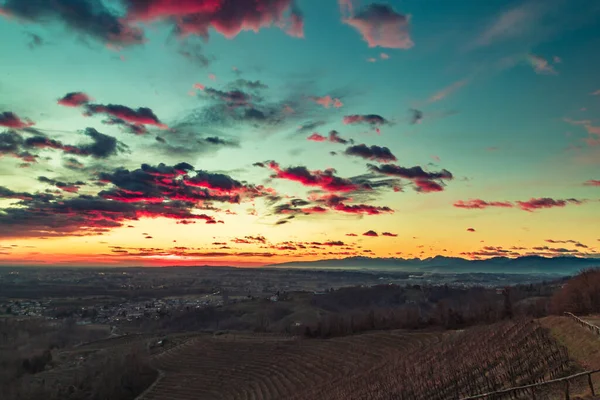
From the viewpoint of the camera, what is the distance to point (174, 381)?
10594 cm

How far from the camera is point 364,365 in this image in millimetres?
91000

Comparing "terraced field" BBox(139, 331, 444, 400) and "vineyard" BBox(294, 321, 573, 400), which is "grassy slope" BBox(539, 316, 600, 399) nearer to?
"vineyard" BBox(294, 321, 573, 400)

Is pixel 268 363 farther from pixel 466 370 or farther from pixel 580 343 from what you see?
pixel 580 343

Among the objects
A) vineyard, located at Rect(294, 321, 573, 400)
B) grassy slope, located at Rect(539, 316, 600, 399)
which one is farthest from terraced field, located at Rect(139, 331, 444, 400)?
grassy slope, located at Rect(539, 316, 600, 399)

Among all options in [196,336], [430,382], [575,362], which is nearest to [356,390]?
[430,382]

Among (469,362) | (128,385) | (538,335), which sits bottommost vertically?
(128,385)

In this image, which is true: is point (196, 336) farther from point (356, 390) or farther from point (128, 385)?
point (356, 390)

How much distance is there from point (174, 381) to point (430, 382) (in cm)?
7559

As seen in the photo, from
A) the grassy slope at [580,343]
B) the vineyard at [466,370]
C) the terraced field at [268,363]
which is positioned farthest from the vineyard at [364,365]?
the grassy slope at [580,343]

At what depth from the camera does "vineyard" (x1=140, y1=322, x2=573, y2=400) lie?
Answer: 43594 millimetres

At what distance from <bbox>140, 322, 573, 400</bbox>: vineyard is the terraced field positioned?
0.27m

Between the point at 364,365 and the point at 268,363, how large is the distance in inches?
1258

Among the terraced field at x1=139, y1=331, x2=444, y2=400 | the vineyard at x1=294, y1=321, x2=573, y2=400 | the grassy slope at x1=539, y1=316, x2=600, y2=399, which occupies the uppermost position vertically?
the grassy slope at x1=539, y1=316, x2=600, y2=399

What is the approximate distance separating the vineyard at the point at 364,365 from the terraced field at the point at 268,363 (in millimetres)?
271
